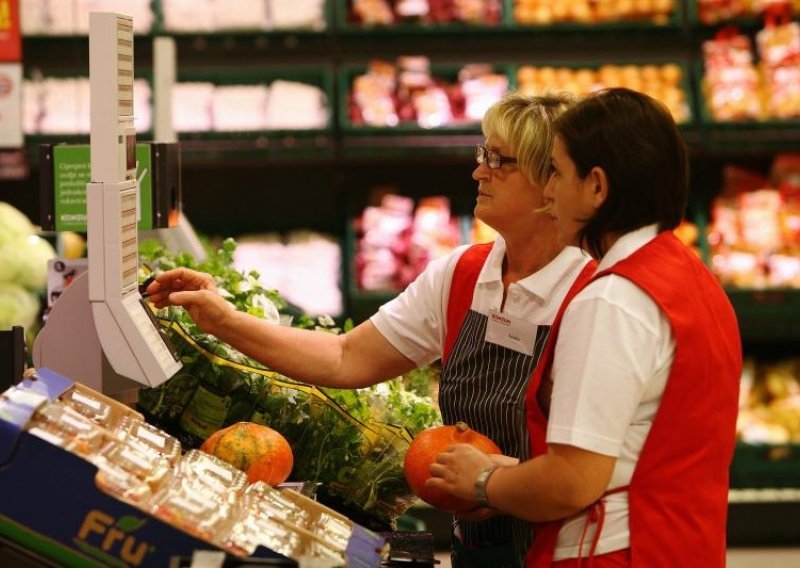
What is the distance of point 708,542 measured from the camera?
1.92 m

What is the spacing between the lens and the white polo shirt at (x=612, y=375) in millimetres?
1784

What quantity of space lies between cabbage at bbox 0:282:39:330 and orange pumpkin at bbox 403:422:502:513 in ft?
6.86

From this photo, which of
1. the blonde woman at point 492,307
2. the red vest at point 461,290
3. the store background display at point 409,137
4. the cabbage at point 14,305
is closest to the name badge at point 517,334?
the blonde woman at point 492,307

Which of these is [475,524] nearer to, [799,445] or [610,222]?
[610,222]

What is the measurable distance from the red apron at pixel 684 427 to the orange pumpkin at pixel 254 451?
536mm

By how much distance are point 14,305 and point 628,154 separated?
2.61 m

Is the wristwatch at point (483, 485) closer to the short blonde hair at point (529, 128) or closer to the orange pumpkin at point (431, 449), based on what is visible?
the orange pumpkin at point (431, 449)

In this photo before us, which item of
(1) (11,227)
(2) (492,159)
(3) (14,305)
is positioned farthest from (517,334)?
(1) (11,227)

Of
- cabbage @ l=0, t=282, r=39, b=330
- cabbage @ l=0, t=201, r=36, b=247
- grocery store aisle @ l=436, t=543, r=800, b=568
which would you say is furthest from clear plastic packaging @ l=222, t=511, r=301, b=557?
grocery store aisle @ l=436, t=543, r=800, b=568

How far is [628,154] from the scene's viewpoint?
73.4 inches

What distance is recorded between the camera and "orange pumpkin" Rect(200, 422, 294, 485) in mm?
2150

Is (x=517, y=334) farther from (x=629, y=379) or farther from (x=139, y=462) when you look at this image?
(x=139, y=462)

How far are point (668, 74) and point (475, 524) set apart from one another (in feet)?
11.9

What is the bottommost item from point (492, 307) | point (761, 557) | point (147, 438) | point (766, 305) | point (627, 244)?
point (761, 557)
